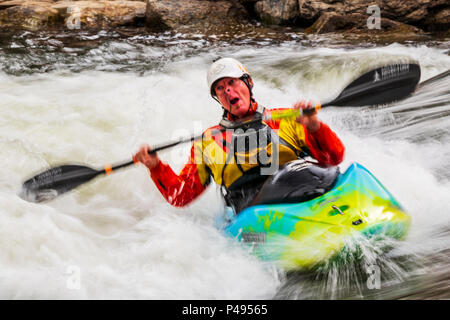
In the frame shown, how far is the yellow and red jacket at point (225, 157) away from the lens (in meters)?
2.65

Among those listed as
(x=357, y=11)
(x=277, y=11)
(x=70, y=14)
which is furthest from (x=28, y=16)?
(x=357, y=11)

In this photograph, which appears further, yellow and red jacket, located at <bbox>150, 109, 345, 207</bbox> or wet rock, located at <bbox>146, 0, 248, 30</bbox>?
wet rock, located at <bbox>146, 0, 248, 30</bbox>

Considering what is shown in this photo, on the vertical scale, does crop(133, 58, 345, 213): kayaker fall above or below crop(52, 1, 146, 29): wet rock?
below

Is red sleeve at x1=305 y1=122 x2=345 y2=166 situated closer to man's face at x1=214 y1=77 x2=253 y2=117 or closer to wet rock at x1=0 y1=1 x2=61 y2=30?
man's face at x1=214 y1=77 x2=253 y2=117

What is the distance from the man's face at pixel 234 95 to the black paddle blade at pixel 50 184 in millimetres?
1120

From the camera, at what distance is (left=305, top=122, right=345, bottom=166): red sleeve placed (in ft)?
8.55

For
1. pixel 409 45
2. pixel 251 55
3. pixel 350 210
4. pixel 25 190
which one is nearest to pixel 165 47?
pixel 251 55

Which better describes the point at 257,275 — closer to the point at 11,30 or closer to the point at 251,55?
the point at 251,55

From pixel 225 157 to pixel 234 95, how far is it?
0.37 metres

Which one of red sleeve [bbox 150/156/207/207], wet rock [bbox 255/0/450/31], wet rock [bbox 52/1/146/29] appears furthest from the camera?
wet rock [bbox 52/1/146/29]

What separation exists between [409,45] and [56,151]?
206 inches

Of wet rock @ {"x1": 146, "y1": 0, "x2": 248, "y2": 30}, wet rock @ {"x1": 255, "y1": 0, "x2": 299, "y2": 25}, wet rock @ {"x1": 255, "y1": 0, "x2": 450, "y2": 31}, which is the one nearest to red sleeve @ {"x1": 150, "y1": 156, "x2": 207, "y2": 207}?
wet rock @ {"x1": 255, "y1": 0, "x2": 450, "y2": 31}

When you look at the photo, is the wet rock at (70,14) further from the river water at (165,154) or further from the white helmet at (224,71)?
the white helmet at (224,71)
